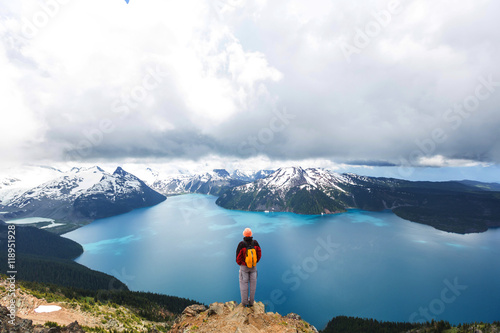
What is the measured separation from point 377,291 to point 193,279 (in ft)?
309

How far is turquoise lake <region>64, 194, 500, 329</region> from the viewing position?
83250 mm

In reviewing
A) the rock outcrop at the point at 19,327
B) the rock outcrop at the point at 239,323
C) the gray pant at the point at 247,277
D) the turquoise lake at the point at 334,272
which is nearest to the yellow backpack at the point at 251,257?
the gray pant at the point at 247,277

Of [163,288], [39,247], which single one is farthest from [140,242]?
[163,288]

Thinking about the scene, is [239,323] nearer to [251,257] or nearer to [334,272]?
[251,257]

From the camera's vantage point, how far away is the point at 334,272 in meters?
111

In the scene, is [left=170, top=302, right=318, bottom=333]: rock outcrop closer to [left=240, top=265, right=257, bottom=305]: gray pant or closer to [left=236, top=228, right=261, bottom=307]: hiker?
[left=240, top=265, right=257, bottom=305]: gray pant

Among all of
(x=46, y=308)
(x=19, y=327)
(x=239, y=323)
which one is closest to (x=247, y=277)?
(x=239, y=323)

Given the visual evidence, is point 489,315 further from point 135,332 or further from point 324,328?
point 135,332

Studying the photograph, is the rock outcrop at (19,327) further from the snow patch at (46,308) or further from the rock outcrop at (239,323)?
the rock outcrop at (239,323)

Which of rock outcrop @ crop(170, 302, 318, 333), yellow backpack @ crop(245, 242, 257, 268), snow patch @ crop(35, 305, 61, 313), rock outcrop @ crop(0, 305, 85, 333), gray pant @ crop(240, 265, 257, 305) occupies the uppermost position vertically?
yellow backpack @ crop(245, 242, 257, 268)

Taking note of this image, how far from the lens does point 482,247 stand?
16275 cm

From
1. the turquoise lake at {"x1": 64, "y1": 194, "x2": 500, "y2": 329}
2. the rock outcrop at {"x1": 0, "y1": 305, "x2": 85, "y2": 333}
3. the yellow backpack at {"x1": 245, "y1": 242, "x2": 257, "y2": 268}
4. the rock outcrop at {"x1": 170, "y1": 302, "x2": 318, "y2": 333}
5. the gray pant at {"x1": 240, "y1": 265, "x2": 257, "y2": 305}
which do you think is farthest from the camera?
the turquoise lake at {"x1": 64, "y1": 194, "x2": 500, "y2": 329}

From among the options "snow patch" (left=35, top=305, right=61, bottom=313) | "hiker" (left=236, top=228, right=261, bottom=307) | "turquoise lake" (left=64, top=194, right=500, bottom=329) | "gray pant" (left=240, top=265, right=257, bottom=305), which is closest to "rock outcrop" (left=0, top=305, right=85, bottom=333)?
"snow patch" (left=35, top=305, right=61, bottom=313)

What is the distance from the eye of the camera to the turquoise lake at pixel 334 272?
8325 centimetres
